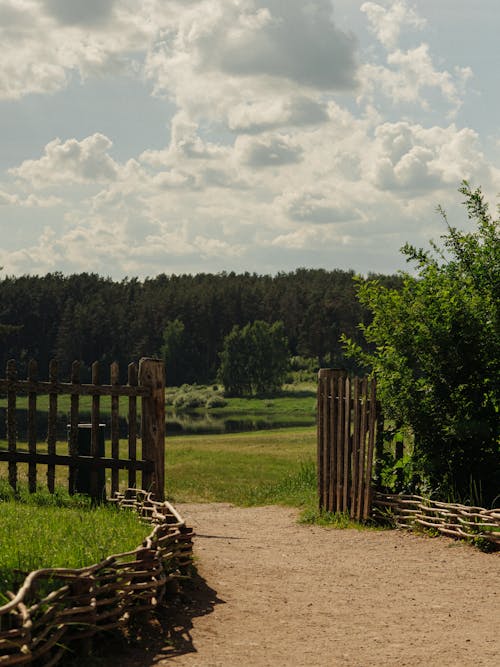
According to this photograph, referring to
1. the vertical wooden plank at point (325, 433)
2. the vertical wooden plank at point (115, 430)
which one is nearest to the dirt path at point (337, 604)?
the vertical wooden plank at point (325, 433)

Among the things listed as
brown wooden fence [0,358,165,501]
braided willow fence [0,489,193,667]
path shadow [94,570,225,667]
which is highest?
brown wooden fence [0,358,165,501]

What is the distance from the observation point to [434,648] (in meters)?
6.00

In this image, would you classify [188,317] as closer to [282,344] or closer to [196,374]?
[196,374]

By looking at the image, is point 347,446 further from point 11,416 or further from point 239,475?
point 239,475

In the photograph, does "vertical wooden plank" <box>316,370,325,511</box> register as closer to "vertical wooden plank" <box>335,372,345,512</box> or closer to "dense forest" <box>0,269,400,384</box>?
Result: "vertical wooden plank" <box>335,372,345,512</box>

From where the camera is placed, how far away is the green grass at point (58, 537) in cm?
600

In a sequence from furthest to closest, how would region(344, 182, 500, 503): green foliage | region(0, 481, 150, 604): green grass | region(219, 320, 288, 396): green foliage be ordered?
region(219, 320, 288, 396): green foliage < region(344, 182, 500, 503): green foliage < region(0, 481, 150, 604): green grass

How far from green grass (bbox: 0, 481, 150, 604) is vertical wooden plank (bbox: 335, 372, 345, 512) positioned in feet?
12.5

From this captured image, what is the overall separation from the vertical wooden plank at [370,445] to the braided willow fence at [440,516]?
0.11 m

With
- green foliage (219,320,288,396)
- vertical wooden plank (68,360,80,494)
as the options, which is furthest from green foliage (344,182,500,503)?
green foliage (219,320,288,396)

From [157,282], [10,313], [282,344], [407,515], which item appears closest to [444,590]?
[407,515]

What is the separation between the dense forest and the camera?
405 feet

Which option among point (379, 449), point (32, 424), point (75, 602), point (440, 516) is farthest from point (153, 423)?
point (75, 602)

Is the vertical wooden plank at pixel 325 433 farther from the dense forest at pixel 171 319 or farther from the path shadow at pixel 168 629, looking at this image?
the dense forest at pixel 171 319
